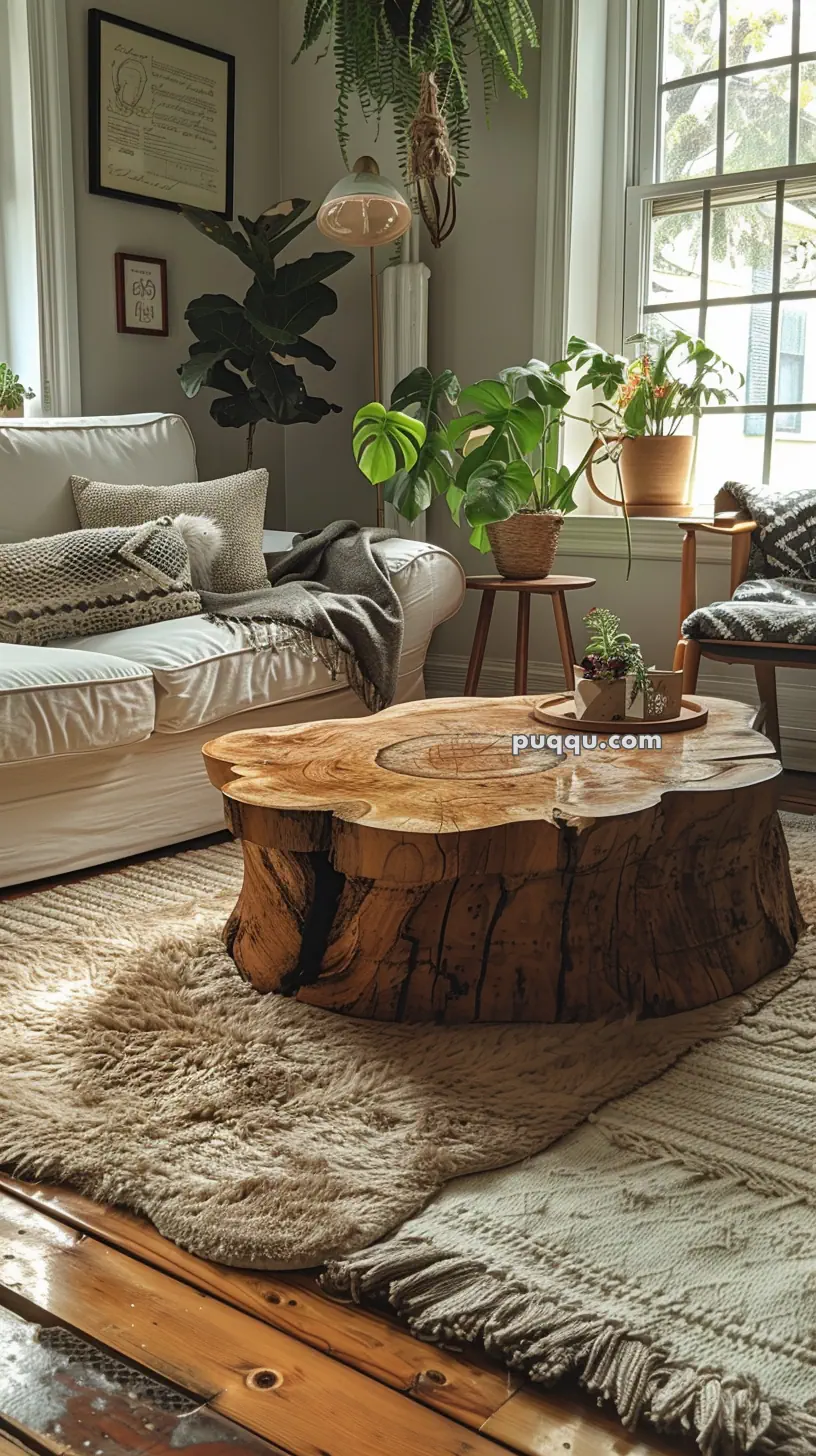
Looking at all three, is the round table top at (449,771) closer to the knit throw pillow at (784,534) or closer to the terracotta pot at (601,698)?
the terracotta pot at (601,698)

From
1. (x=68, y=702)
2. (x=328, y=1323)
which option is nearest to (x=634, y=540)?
(x=68, y=702)

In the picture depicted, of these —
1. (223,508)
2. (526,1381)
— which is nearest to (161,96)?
(223,508)

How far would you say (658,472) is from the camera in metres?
3.87

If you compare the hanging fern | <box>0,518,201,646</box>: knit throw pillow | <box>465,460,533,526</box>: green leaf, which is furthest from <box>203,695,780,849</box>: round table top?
the hanging fern

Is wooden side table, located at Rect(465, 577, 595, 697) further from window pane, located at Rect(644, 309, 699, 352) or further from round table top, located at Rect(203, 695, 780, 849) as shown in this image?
round table top, located at Rect(203, 695, 780, 849)

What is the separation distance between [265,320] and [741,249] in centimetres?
147

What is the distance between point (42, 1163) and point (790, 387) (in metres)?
3.18

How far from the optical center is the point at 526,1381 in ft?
3.61

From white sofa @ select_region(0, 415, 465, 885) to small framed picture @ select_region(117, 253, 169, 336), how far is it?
822 mm

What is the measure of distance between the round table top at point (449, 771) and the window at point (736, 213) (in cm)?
182

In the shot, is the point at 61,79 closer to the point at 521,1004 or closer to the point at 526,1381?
the point at 521,1004

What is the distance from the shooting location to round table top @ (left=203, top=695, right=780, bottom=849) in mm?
1721

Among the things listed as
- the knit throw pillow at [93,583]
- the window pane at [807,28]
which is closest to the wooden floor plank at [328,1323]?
the knit throw pillow at [93,583]

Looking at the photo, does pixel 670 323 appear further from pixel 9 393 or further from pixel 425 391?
pixel 9 393
